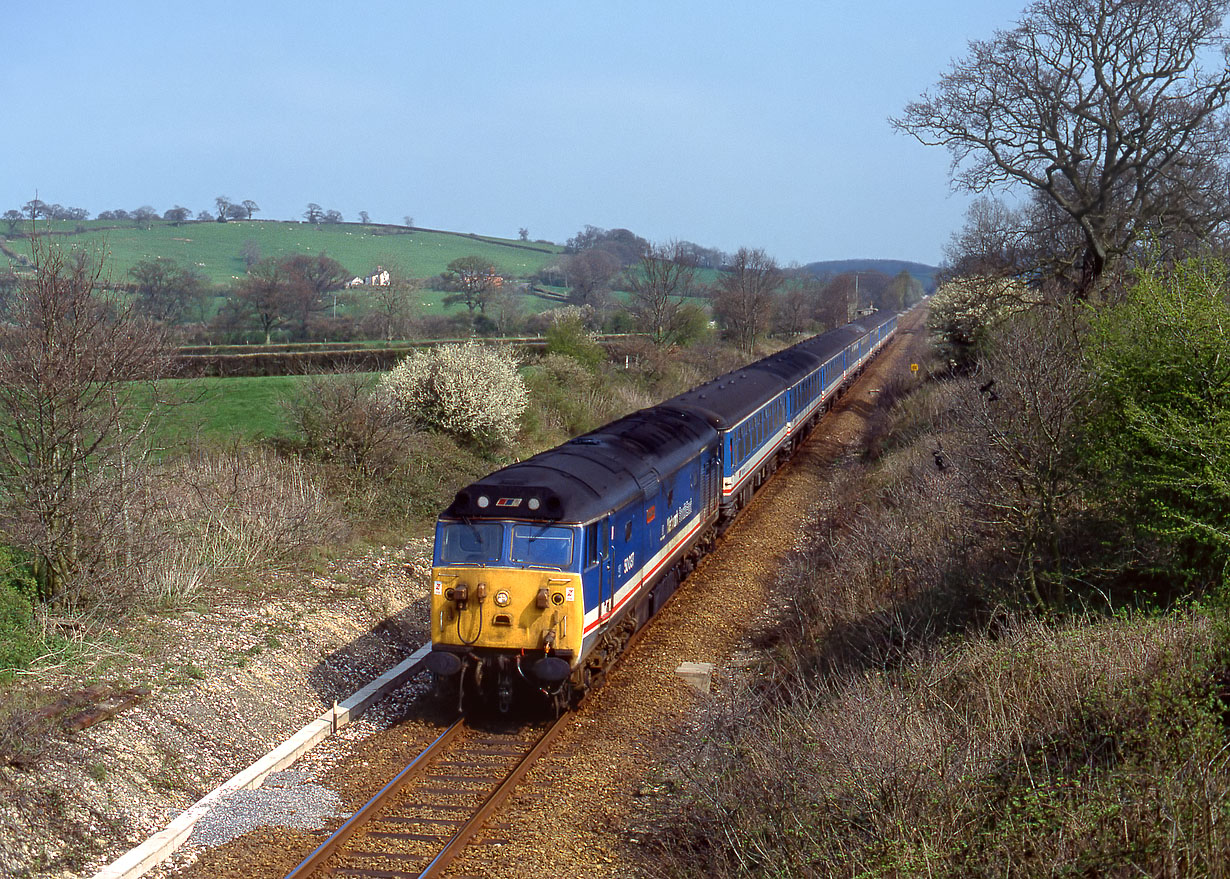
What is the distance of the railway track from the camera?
823 cm

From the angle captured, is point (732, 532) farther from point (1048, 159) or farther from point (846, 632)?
point (1048, 159)

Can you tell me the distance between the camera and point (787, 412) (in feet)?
91.4

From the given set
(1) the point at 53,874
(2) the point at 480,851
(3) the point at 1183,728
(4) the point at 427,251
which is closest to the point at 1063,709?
(3) the point at 1183,728

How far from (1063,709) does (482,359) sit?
2067 cm

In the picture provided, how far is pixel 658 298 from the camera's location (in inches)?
1909

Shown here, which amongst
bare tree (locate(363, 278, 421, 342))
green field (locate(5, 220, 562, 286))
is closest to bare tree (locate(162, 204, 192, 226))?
green field (locate(5, 220, 562, 286))

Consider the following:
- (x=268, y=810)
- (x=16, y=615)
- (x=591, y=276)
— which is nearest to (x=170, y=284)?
(x=591, y=276)

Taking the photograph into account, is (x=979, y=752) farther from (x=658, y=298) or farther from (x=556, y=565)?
(x=658, y=298)

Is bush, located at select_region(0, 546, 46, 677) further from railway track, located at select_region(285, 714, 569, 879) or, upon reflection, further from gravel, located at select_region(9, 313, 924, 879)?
railway track, located at select_region(285, 714, 569, 879)

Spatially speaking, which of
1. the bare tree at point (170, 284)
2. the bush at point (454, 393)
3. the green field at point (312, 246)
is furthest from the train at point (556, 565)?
the green field at point (312, 246)

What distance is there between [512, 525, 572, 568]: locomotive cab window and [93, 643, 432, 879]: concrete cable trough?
2896 mm

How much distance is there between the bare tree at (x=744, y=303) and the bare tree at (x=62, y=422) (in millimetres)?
47883

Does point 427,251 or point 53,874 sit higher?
point 427,251

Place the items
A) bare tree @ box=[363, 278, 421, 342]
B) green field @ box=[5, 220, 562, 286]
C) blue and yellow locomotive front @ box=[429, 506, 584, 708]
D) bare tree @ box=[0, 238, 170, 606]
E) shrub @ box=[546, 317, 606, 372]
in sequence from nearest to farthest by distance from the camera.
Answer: blue and yellow locomotive front @ box=[429, 506, 584, 708], bare tree @ box=[0, 238, 170, 606], shrub @ box=[546, 317, 606, 372], bare tree @ box=[363, 278, 421, 342], green field @ box=[5, 220, 562, 286]
